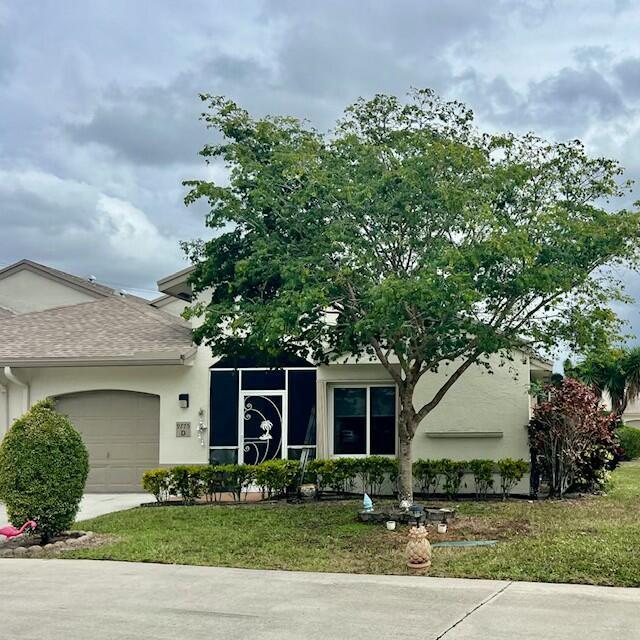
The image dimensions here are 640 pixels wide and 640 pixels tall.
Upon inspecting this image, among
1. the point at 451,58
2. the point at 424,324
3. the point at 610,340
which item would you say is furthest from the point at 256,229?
the point at 610,340

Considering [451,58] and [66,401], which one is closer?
[451,58]

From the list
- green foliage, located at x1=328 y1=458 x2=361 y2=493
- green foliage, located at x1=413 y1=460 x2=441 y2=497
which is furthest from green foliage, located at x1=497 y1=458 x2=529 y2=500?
green foliage, located at x1=328 y1=458 x2=361 y2=493

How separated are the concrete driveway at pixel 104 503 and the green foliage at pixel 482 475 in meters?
→ 6.60

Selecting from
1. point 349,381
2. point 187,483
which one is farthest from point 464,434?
point 187,483

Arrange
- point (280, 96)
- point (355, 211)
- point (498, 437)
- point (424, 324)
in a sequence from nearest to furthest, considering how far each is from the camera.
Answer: point (355, 211) → point (424, 324) → point (280, 96) → point (498, 437)

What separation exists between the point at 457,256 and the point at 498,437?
7.09 m

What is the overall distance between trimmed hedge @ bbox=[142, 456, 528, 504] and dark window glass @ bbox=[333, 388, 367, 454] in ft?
4.36

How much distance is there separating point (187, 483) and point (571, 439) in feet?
24.4

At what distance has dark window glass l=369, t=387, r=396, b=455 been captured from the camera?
18188 millimetres

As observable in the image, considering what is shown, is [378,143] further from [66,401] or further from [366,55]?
[66,401]

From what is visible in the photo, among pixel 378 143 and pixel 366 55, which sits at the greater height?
pixel 366 55

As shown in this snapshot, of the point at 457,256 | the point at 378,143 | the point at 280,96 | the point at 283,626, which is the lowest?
the point at 283,626

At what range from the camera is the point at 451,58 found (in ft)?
43.8

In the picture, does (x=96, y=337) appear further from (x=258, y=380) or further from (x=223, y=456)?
(x=223, y=456)
